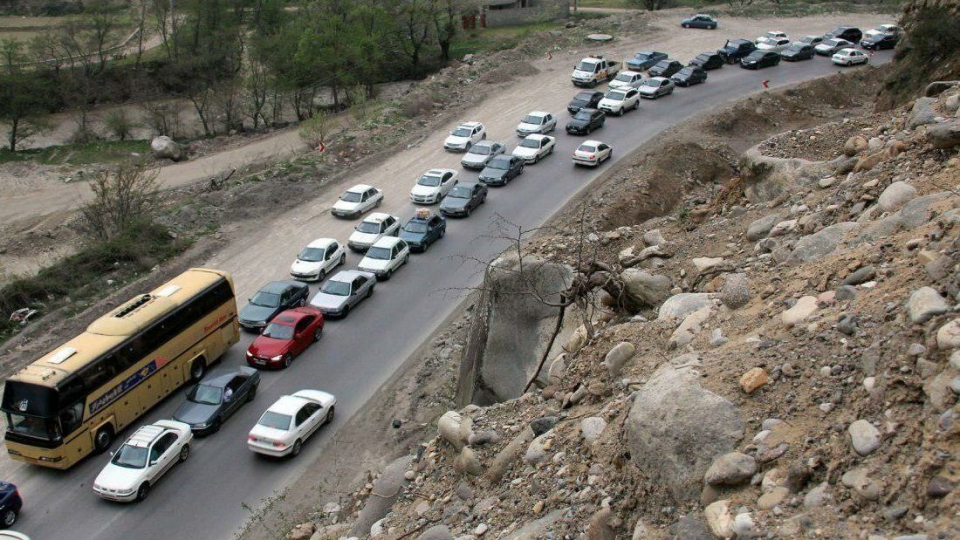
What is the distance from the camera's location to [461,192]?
38.7 m

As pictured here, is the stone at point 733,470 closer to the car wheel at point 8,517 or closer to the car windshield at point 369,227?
the car wheel at point 8,517

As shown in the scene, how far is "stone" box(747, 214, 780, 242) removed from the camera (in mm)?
18250

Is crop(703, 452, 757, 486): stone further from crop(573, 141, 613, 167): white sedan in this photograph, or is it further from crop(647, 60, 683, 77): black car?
crop(647, 60, 683, 77): black car

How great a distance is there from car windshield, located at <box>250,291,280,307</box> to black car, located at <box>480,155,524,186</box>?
44.4 feet

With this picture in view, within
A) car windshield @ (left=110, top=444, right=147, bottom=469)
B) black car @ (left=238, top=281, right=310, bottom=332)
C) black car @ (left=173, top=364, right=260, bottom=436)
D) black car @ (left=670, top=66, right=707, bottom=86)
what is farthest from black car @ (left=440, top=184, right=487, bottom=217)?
black car @ (left=670, top=66, right=707, bottom=86)

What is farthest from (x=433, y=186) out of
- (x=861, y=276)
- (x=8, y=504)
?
(x=861, y=276)

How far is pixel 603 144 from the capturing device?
1684 inches

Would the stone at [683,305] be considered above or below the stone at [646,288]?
above

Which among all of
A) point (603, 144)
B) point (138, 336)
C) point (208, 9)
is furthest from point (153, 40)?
point (138, 336)

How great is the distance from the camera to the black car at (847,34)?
2467 inches

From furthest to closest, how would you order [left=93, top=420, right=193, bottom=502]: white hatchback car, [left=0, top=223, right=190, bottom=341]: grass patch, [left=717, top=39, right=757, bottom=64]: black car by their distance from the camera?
[left=717, top=39, right=757, bottom=64]: black car, [left=0, top=223, right=190, bottom=341]: grass patch, [left=93, top=420, right=193, bottom=502]: white hatchback car

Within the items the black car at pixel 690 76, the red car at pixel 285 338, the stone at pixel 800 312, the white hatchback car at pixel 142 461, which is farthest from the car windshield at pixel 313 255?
the black car at pixel 690 76

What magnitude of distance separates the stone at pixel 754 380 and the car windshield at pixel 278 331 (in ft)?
63.0

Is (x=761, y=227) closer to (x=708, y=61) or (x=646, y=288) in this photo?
(x=646, y=288)
